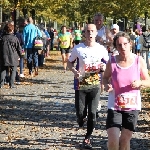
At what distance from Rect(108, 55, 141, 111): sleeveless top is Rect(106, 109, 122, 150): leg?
79 mm

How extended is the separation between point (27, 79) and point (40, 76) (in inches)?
57.3

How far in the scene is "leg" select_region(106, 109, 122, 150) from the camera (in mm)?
5945

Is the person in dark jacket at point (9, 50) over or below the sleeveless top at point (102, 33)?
below

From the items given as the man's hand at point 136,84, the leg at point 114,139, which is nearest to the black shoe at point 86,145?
the leg at point 114,139

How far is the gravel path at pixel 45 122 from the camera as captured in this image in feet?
27.1

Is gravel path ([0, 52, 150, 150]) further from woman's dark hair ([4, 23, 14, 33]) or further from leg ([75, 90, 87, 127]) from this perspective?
woman's dark hair ([4, 23, 14, 33])

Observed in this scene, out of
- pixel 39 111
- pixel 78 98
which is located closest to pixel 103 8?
pixel 39 111

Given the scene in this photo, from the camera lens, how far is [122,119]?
6184 mm

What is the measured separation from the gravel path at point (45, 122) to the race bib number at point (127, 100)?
2.03 meters

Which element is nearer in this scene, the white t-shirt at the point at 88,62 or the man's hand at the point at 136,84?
the man's hand at the point at 136,84

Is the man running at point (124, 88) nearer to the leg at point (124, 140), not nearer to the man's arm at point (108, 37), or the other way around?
the leg at point (124, 140)

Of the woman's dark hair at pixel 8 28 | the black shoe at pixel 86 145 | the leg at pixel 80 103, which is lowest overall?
the black shoe at pixel 86 145

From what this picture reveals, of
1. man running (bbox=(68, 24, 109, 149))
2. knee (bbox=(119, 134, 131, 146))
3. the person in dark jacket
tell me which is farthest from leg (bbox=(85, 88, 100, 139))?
the person in dark jacket

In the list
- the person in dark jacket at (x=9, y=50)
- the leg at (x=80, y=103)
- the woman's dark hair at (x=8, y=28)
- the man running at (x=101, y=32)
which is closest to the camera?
the leg at (x=80, y=103)
